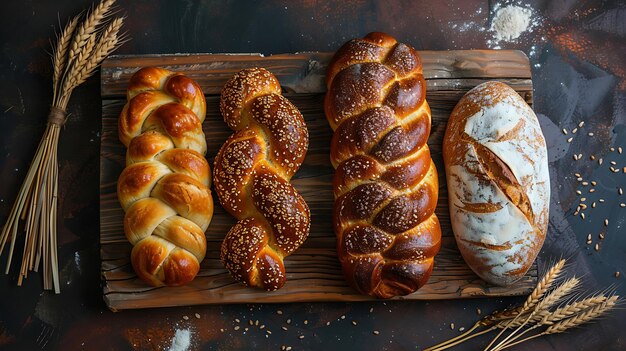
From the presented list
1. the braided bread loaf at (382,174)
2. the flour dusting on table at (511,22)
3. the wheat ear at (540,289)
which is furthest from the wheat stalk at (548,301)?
the flour dusting on table at (511,22)

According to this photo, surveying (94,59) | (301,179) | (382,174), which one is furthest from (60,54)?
(382,174)

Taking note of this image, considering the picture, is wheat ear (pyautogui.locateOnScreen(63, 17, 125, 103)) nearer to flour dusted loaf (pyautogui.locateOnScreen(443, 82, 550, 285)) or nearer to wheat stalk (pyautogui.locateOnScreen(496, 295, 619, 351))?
flour dusted loaf (pyautogui.locateOnScreen(443, 82, 550, 285))

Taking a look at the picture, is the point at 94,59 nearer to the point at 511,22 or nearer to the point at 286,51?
the point at 286,51

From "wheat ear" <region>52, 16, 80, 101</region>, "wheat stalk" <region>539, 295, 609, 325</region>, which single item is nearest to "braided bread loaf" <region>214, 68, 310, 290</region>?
"wheat ear" <region>52, 16, 80, 101</region>

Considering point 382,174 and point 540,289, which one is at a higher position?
point 382,174

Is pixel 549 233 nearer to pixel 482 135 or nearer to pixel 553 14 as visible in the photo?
pixel 482 135

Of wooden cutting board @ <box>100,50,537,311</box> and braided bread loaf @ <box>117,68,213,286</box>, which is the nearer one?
braided bread loaf @ <box>117,68,213,286</box>

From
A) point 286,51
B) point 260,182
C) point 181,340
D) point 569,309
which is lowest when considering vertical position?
point 181,340
